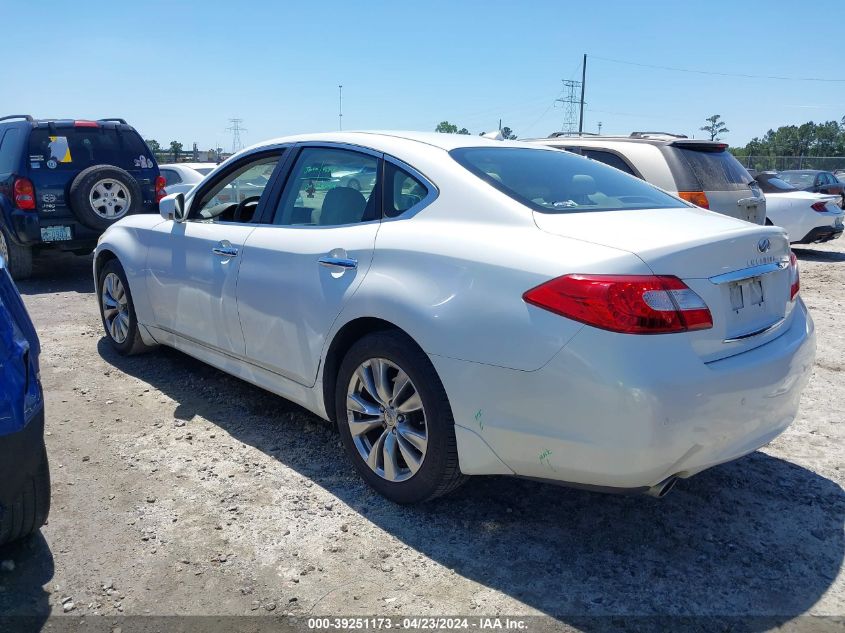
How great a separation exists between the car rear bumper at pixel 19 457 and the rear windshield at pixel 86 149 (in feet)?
22.1

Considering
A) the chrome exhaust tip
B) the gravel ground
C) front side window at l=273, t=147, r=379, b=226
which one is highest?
front side window at l=273, t=147, r=379, b=226

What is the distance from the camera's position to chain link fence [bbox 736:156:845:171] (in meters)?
39.6

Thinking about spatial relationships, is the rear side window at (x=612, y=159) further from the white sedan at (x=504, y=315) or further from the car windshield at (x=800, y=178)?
the car windshield at (x=800, y=178)

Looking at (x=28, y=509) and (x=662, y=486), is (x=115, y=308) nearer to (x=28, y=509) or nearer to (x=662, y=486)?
(x=28, y=509)

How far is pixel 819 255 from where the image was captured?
1228 centimetres

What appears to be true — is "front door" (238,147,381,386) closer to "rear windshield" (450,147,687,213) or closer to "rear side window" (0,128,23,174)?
"rear windshield" (450,147,687,213)

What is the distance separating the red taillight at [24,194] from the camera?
8.09m

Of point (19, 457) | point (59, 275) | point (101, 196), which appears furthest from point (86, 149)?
point (19, 457)

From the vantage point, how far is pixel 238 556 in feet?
9.38

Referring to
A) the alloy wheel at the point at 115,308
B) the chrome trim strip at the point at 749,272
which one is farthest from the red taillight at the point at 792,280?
the alloy wheel at the point at 115,308

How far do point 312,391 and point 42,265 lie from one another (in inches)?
331

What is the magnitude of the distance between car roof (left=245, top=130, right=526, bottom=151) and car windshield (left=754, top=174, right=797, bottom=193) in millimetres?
10509

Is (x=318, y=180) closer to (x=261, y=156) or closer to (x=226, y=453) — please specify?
(x=261, y=156)

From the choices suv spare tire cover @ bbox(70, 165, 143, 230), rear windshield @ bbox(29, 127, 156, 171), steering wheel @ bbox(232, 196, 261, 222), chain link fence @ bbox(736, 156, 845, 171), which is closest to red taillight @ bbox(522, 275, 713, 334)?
steering wheel @ bbox(232, 196, 261, 222)
